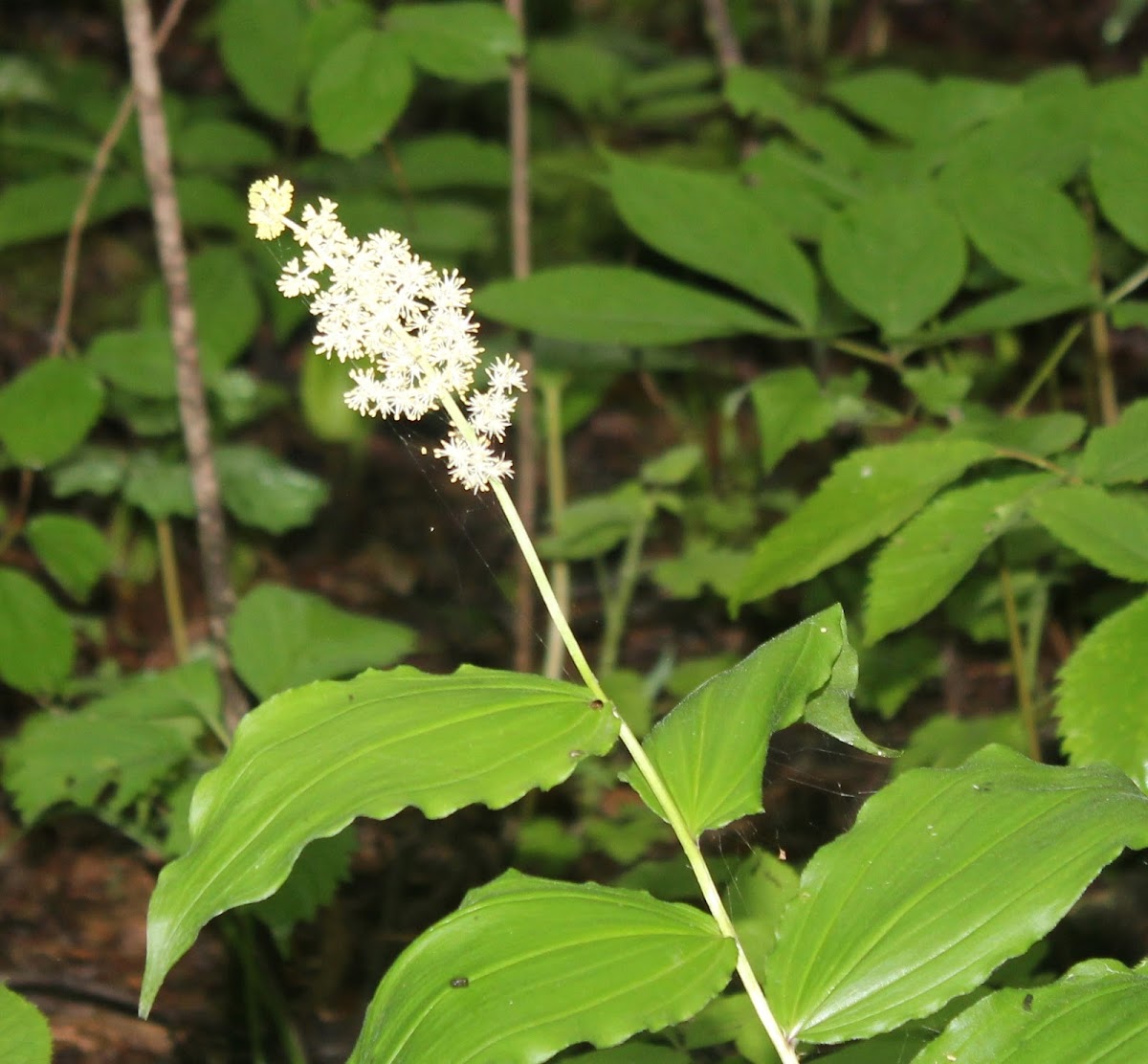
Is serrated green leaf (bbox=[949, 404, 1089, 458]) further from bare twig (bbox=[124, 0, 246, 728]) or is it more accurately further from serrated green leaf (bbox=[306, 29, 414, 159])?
bare twig (bbox=[124, 0, 246, 728])

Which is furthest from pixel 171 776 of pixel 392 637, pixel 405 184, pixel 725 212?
pixel 405 184

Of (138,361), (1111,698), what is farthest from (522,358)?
(1111,698)

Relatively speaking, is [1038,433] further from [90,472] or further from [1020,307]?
[90,472]

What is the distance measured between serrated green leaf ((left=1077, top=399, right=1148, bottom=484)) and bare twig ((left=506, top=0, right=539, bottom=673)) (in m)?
1.70

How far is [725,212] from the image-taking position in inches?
99.7

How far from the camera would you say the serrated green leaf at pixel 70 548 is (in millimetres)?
2930

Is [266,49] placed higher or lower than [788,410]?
higher

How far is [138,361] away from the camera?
9.59ft

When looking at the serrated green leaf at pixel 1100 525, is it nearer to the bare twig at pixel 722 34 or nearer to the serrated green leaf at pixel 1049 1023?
the serrated green leaf at pixel 1049 1023

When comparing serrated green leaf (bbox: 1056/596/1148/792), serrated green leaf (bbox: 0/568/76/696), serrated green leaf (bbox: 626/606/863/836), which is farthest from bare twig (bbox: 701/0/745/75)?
serrated green leaf (bbox: 626/606/863/836)

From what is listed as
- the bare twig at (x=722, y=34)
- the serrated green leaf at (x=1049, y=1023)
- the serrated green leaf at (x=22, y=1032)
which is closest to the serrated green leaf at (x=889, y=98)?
the bare twig at (x=722, y=34)

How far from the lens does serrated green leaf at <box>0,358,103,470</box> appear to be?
2.68 meters

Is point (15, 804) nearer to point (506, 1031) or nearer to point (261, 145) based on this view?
point (506, 1031)

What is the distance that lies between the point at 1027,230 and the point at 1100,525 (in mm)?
824
